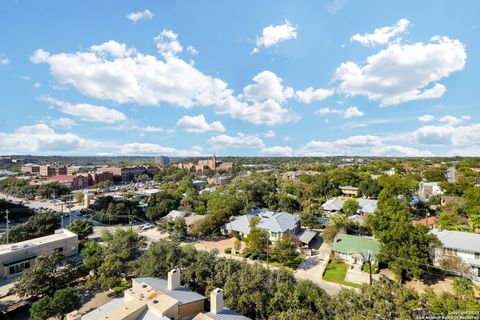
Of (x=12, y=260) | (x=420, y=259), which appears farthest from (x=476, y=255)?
(x=12, y=260)

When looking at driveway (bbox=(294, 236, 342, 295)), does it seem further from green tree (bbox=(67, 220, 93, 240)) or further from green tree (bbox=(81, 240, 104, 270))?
green tree (bbox=(67, 220, 93, 240))

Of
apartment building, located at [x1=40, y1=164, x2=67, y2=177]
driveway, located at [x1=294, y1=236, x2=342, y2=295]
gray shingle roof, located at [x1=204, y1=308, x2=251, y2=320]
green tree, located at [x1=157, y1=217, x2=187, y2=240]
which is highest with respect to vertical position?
apartment building, located at [x1=40, y1=164, x2=67, y2=177]

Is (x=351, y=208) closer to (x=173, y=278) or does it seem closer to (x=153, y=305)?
(x=173, y=278)

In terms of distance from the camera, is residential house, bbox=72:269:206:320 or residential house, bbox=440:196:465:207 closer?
residential house, bbox=72:269:206:320

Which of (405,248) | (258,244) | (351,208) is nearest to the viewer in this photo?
(405,248)

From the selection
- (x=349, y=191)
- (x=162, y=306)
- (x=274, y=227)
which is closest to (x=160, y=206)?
(x=274, y=227)

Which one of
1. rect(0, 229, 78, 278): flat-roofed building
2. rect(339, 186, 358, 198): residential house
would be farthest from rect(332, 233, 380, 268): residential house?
rect(339, 186, 358, 198): residential house
